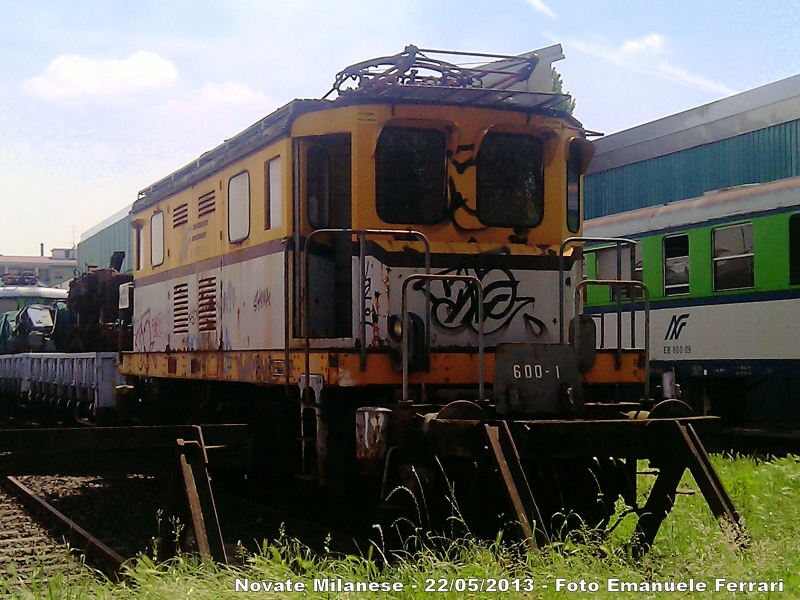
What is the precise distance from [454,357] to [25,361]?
12607 millimetres

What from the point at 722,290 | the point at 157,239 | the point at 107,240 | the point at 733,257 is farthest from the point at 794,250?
the point at 107,240

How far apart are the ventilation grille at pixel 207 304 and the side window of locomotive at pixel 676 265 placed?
26.5 feet

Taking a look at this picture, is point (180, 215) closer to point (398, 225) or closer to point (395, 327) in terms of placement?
point (398, 225)

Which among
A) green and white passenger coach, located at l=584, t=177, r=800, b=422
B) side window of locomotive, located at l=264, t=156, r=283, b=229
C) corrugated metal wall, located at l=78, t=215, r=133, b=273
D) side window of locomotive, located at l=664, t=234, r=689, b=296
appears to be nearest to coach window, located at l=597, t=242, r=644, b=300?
green and white passenger coach, located at l=584, t=177, r=800, b=422

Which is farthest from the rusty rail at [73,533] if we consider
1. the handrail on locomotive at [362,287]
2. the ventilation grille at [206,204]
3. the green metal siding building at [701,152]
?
the green metal siding building at [701,152]

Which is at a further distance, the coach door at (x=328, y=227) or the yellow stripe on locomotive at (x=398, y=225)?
the coach door at (x=328, y=227)

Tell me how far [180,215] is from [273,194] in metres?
2.64

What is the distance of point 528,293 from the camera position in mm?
7457

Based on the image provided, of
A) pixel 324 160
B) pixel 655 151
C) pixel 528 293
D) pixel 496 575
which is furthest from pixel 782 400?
pixel 496 575

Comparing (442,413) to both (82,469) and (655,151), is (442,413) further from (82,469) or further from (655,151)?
(655,151)

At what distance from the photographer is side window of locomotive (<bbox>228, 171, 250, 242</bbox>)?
814 cm

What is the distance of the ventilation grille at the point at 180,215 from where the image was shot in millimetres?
9750

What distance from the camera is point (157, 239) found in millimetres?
10773

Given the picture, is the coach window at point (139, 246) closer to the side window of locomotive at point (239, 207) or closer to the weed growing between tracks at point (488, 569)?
the side window of locomotive at point (239, 207)
